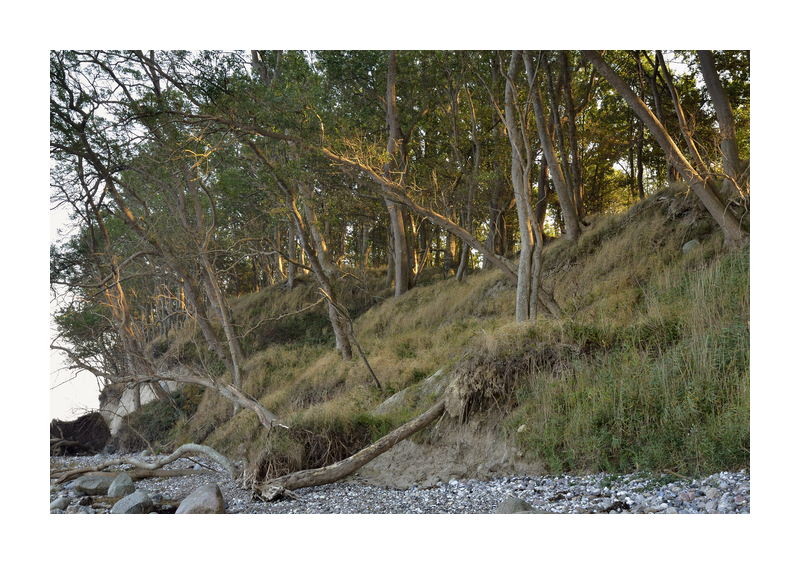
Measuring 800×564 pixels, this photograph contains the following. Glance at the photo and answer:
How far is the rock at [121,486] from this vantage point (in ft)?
20.4

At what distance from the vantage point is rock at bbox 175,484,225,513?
4977mm

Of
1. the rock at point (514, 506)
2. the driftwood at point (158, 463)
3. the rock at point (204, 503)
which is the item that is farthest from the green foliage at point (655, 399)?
the driftwood at point (158, 463)

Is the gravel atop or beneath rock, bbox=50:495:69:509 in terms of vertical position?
atop

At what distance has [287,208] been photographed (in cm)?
1041

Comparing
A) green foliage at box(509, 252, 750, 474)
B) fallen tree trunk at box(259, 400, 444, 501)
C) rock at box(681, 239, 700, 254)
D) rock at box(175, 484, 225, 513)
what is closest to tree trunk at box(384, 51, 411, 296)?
rock at box(681, 239, 700, 254)

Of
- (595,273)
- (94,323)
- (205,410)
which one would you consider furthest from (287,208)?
(595,273)

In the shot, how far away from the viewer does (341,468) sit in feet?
18.5

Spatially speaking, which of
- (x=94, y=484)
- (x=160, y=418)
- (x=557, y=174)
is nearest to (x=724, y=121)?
(x=557, y=174)

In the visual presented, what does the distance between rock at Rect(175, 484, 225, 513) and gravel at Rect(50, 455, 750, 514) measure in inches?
5.4

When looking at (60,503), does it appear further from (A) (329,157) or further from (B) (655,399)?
(B) (655,399)

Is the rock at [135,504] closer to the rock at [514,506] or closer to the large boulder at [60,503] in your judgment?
the large boulder at [60,503]

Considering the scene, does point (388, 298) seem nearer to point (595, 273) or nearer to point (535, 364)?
point (595, 273)

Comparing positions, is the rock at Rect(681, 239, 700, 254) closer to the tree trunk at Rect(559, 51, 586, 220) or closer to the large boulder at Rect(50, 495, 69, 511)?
the tree trunk at Rect(559, 51, 586, 220)

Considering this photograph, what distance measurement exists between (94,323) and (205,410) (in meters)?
3.42
